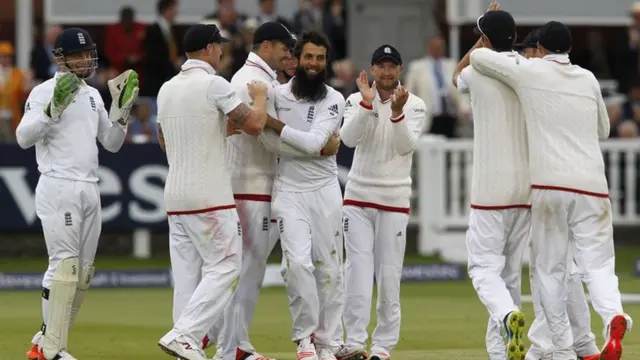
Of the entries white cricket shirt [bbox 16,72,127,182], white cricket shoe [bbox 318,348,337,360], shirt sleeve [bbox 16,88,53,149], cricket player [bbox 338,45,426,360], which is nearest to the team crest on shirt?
cricket player [bbox 338,45,426,360]

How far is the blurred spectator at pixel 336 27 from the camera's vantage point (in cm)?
2156

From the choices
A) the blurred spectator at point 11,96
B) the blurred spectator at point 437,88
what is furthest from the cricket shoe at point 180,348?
the blurred spectator at point 437,88

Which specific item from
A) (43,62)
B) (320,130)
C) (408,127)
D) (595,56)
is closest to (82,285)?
(320,130)

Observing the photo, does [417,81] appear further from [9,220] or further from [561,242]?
[561,242]

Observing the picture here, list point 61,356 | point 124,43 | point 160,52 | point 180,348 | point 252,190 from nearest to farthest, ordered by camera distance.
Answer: point 180,348 < point 61,356 < point 252,190 < point 160,52 < point 124,43

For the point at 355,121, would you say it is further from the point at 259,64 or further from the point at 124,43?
the point at 124,43

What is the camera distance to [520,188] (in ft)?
35.0

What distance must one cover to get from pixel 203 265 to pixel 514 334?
2.12 meters

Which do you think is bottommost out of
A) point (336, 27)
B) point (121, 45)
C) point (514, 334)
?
point (514, 334)

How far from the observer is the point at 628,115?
816 inches

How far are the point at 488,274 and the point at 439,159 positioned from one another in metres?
8.62

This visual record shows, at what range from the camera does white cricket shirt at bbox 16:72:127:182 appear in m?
11.0

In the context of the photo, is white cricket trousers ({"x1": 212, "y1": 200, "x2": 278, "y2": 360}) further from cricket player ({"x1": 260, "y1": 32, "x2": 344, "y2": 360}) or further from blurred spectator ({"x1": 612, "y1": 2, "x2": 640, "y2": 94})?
blurred spectator ({"x1": 612, "y1": 2, "x2": 640, "y2": 94})

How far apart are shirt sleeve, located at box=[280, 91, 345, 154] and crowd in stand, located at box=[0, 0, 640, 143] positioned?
8189mm
